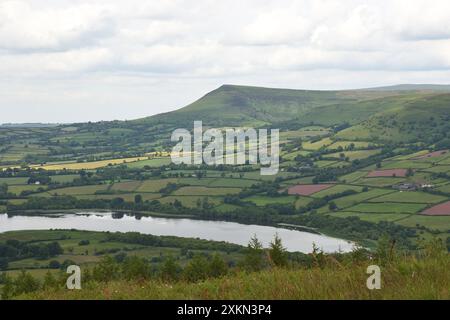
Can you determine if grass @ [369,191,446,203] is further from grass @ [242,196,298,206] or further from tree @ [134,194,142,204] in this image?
tree @ [134,194,142,204]

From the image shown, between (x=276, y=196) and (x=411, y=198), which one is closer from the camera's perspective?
(x=411, y=198)

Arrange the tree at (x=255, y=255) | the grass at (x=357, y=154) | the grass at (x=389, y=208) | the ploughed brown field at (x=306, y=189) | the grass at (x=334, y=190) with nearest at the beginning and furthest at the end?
1. the tree at (x=255, y=255)
2. the grass at (x=389, y=208)
3. the grass at (x=334, y=190)
4. the ploughed brown field at (x=306, y=189)
5. the grass at (x=357, y=154)

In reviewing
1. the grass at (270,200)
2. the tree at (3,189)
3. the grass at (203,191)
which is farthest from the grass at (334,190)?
the tree at (3,189)

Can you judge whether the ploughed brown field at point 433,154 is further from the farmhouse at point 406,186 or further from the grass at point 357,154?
the farmhouse at point 406,186

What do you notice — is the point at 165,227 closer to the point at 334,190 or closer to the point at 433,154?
the point at 334,190

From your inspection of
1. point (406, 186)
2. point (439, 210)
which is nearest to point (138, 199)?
point (406, 186)
